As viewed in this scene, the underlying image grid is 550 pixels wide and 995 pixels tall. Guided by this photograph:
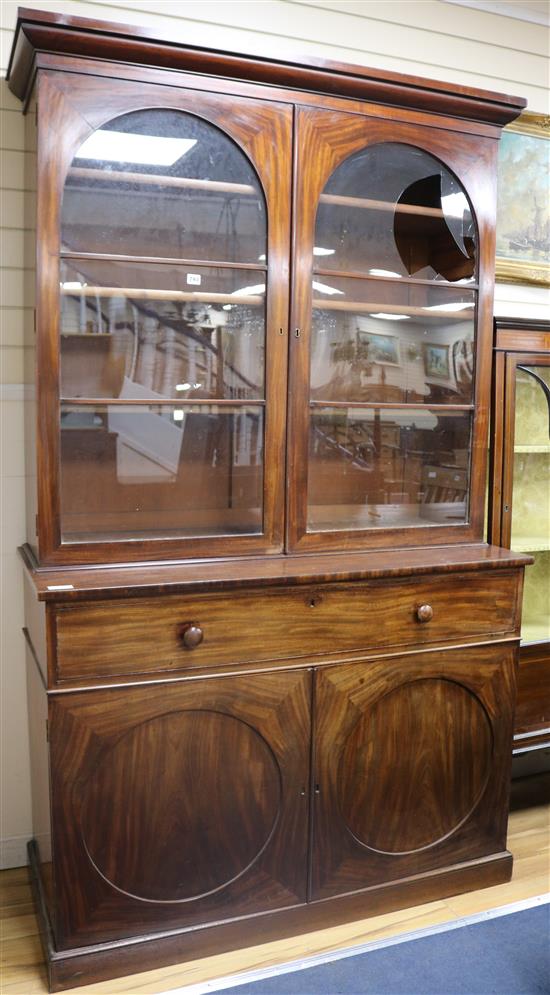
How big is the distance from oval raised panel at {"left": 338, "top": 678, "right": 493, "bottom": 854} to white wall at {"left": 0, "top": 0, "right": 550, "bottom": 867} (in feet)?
3.46

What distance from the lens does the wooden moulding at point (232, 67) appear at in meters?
1.82

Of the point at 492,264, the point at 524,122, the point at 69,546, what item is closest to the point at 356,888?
the point at 69,546

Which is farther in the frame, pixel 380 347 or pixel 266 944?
pixel 380 347

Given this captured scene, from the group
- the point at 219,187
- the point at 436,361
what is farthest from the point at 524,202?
the point at 219,187

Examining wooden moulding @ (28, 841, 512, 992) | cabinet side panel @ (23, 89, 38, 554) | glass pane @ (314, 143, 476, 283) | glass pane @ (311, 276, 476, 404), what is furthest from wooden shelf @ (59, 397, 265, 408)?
wooden moulding @ (28, 841, 512, 992)

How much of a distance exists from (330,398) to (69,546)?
33.4 inches

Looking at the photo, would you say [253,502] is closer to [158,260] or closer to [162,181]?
[158,260]

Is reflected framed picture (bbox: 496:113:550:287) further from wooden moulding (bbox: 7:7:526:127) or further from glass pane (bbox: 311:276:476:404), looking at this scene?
glass pane (bbox: 311:276:476:404)

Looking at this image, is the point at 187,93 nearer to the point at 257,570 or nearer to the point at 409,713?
the point at 257,570

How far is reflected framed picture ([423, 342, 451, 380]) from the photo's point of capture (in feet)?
7.88

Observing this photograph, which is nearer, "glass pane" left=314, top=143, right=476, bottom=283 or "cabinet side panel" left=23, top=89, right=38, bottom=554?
"cabinet side panel" left=23, top=89, right=38, bottom=554

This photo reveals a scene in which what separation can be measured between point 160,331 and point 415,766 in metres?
1.43

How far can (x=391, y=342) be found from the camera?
2.35 m

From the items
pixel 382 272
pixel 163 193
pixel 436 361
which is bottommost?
pixel 436 361
